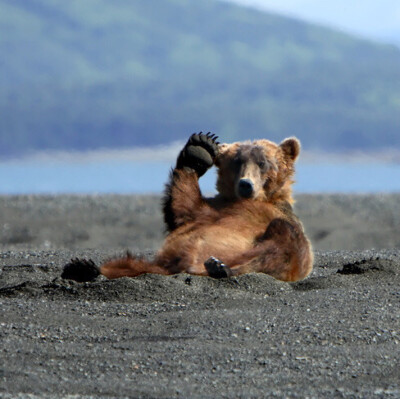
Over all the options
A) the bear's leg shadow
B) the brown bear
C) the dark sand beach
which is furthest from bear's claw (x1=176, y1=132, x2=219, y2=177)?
the dark sand beach

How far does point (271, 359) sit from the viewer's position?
3.43 m

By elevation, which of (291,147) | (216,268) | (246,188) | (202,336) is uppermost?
(291,147)

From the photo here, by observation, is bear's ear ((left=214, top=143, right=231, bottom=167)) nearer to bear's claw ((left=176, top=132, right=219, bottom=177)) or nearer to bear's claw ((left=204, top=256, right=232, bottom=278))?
bear's claw ((left=176, top=132, right=219, bottom=177))

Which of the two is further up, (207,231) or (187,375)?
(207,231)

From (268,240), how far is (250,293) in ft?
2.00

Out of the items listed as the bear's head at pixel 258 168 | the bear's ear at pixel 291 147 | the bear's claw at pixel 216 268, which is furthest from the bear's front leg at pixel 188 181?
the bear's claw at pixel 216 268

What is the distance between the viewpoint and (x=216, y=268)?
195 inches

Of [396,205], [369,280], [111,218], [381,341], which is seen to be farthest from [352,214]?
[381,341]

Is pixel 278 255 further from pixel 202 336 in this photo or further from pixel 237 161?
pixel 202 336

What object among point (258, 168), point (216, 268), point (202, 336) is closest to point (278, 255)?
point (216, 268)

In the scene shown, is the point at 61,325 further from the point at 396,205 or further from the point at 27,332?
the point at 396,205

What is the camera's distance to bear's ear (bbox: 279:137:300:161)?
6012 mm

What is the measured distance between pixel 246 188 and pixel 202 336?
191cm

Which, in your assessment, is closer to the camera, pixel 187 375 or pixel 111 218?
pixel 187 375
